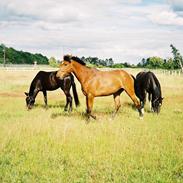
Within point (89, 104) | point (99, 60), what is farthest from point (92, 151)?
point (99, 60)

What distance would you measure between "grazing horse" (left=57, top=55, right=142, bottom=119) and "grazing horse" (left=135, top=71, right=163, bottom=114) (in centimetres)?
201

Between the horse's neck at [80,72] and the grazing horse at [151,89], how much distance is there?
3.34 meters

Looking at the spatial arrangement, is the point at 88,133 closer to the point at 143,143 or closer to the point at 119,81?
the point at 143,143

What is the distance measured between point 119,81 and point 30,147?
6.03 metres

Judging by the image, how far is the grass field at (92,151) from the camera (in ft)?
25.5

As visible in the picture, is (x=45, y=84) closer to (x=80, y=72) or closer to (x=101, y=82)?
(x=80, y=72)

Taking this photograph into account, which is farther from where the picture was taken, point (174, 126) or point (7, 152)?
point (174, 126)

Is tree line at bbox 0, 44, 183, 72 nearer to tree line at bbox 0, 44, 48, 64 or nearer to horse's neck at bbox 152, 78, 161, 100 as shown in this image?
tree line at bbox 0, 44, 48, 64

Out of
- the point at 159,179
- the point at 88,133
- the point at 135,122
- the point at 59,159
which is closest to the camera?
the point at 159,179

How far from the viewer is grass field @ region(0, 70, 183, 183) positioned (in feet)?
25.5

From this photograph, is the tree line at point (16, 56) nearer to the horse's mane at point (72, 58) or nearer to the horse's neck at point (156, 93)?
the horse's neck at point (156, 93)

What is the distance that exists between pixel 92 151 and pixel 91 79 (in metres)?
5.26

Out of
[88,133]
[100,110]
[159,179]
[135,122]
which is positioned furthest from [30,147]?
[100,110]

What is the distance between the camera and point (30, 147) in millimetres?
10016
